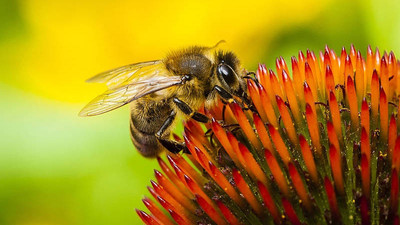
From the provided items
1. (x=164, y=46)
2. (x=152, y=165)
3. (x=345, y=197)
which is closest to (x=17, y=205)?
(x=152, y=165)

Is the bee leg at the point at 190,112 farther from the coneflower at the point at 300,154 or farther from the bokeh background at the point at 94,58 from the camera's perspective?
the bokeh background at the point at 94,58

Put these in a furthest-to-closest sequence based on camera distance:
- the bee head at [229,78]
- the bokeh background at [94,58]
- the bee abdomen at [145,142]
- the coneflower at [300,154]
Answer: the bokeh background at [94,58]
the bee abdomen at [145,142]
the bee head at [229,78]
the coneflower at [300,154]

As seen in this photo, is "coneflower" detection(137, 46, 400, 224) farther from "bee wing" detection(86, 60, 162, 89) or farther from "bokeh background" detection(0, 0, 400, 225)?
"bokeh background" detection(0, 0, 400, 225)

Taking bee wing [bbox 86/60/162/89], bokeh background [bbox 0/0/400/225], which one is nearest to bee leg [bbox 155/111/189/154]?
bee wing [bbox 86/60/162/89]

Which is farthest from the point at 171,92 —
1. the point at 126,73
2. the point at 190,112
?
the point at 126,73

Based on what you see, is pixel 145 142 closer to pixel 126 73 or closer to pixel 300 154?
pixel 126 73

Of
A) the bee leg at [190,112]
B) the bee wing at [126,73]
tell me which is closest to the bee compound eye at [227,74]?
the bee leg at [190,112]
